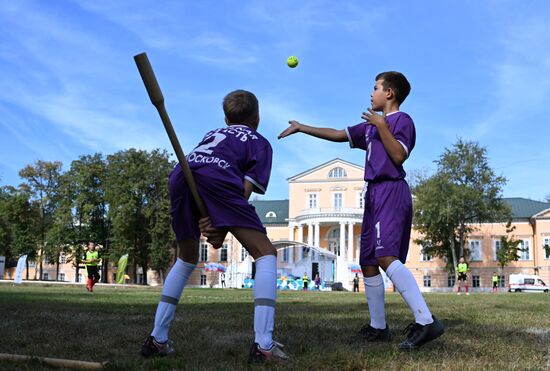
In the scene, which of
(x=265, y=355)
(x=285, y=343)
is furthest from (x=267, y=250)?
(x=285, y=343)

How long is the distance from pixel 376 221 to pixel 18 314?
4830 mm

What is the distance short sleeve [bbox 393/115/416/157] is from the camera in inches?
188

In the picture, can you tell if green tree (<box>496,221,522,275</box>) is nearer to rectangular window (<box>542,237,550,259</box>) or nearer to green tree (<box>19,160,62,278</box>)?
rectangular window (<box>542,237,550,259</box>)

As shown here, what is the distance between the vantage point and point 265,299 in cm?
389

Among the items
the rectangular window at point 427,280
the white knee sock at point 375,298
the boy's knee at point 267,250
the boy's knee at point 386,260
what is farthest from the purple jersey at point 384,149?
the rectangular window at point 427,280

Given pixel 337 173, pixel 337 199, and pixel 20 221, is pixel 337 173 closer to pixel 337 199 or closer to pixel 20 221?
pixel 337 199

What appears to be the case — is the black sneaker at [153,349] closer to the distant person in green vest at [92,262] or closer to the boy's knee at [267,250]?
the boy's knee at [267,250]

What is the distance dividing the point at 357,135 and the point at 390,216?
0.99 metres

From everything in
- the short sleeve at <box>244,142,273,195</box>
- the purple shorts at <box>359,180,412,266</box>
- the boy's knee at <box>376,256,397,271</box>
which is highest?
the short sleeve at <box>244,142,273,195</box>

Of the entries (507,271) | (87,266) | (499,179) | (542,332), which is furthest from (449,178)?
(542,332)

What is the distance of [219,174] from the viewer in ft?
12.9

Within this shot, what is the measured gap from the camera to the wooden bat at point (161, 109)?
12.5 feet

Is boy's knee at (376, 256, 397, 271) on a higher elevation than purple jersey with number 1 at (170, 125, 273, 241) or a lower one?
lower

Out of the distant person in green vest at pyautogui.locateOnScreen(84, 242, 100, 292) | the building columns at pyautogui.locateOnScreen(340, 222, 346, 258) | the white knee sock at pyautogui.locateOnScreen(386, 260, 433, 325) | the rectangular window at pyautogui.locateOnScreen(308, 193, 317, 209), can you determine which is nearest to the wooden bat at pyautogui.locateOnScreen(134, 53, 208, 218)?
the white knee sock at pyautogui.locateOnScreen(386, 260, 433, 325)
